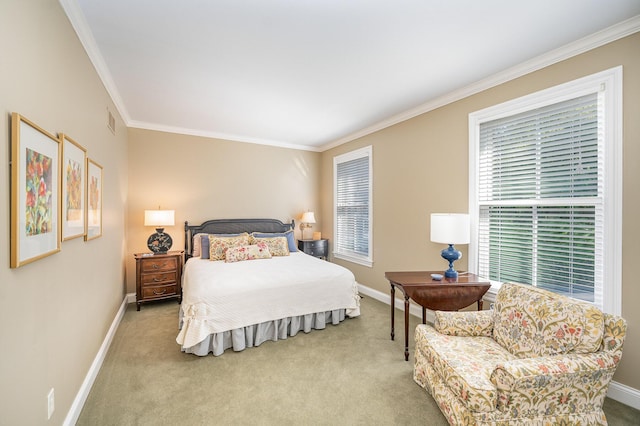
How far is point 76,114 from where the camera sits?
1.96 meters

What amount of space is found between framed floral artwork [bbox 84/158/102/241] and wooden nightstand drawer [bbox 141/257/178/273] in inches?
56.8

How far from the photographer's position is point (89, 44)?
217 cm

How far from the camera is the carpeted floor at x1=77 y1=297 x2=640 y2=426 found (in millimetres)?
1888

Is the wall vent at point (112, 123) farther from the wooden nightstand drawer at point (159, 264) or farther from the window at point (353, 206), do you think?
the window at point (353, 206)

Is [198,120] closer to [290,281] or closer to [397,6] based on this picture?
[290,281]

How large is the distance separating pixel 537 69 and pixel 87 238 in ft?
A: 13.2

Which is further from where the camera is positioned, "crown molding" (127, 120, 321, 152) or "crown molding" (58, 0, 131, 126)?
"crown molding" (127, 120, 321, 152)

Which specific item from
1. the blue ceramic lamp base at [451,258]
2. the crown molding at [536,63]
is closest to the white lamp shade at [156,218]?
the crown molding at [536,63]

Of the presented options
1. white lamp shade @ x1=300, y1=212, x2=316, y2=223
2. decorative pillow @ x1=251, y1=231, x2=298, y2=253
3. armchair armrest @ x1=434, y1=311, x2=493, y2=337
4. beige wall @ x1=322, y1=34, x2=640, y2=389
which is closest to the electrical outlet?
armchair armrest @ x1=434, y1=311, x2=493, y2=337

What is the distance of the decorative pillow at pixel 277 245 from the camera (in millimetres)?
4316

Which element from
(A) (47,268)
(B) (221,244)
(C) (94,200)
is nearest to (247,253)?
(B) (221,244)

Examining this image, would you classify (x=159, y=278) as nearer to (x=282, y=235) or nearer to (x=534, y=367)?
(x=282, y=235)

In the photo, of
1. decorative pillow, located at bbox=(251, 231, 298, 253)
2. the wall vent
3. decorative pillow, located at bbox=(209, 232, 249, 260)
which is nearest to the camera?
the wall vent

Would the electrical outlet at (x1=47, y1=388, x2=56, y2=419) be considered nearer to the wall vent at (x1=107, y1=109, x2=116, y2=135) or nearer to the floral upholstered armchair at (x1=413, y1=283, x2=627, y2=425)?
the floral upholstered armchair at (x1=413, y1=283, x2=627, y2=425)
